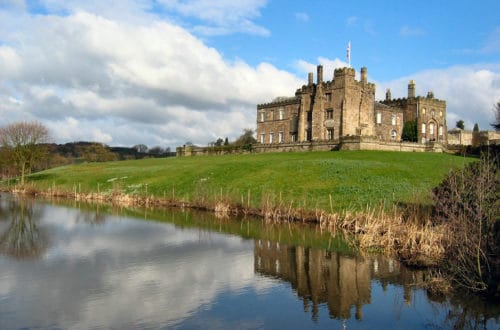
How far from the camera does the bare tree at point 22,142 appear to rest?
57.9 meters

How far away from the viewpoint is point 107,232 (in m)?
25.2

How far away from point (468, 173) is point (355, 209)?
1032cm

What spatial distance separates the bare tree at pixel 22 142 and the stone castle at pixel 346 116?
29666 millimetres

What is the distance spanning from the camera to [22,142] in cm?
5862

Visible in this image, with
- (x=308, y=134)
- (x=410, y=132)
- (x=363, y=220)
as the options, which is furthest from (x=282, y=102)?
(x=363, y=220)

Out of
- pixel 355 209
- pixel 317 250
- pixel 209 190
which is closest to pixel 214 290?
pixel 317 250

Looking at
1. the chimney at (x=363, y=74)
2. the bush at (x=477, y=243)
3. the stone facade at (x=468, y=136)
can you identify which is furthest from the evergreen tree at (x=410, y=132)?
the bush at (x=477, y=243)

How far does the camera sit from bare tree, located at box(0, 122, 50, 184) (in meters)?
57.9

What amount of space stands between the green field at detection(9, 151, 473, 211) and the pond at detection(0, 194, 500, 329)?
250 inches

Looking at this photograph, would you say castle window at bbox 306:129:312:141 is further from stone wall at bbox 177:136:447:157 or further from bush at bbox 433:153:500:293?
bush at bbox 433:153:500:293

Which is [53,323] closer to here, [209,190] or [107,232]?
[107,232]

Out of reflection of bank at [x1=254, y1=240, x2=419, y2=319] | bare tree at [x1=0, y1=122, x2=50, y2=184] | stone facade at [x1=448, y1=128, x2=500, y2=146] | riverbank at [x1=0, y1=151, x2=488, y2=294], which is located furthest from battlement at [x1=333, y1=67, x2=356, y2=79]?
reflection of bank at [x1=254, y1=240, x2=419, y2=319]

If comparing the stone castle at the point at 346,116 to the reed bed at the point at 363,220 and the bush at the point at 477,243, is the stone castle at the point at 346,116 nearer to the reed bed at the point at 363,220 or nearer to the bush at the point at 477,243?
the reed bed at the point at 363,220

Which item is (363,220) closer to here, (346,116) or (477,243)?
(477,243)
